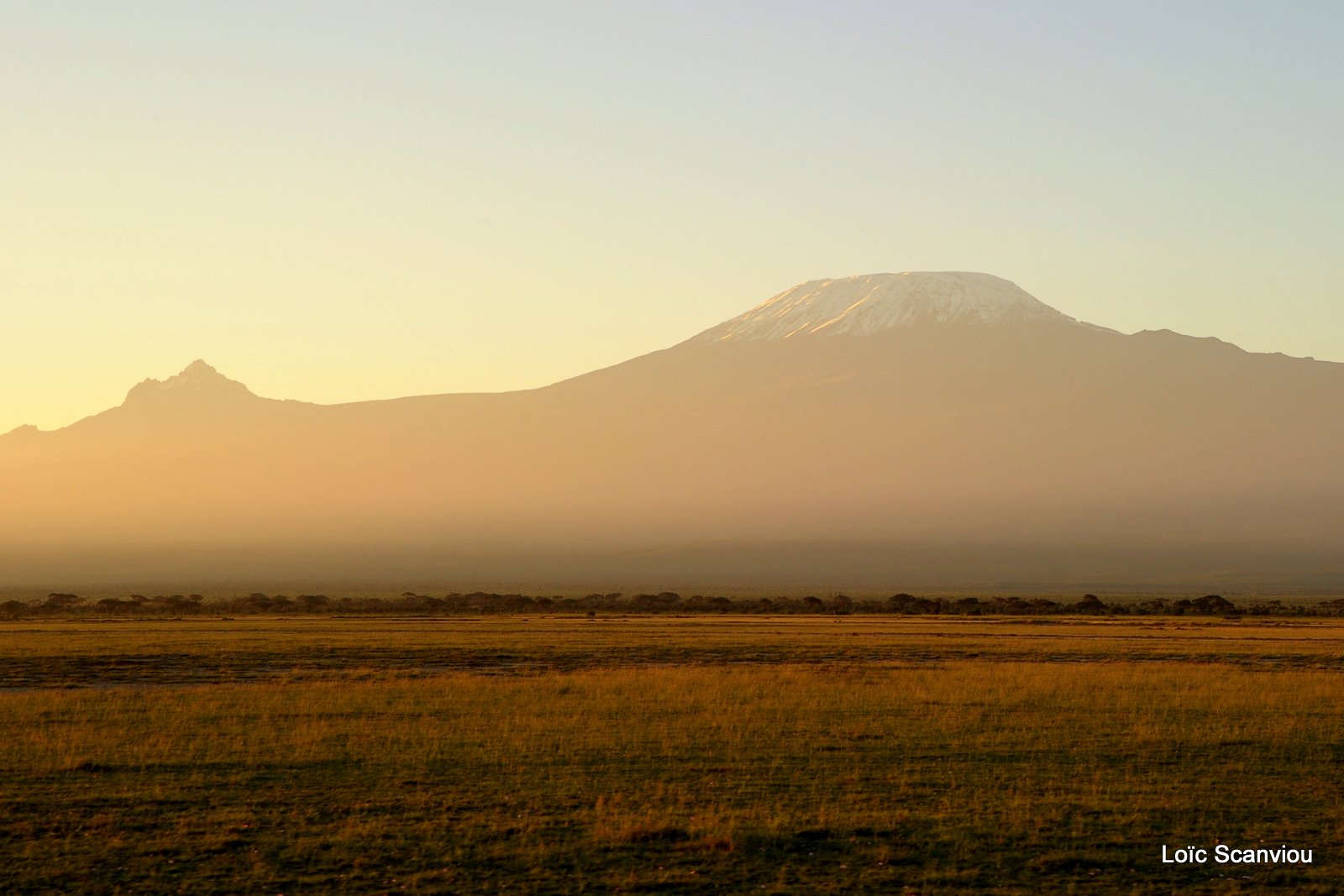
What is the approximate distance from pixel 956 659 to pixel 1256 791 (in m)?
22.2

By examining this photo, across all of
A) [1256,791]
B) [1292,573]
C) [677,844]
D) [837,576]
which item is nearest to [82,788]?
[677,844]

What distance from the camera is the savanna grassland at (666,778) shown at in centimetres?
1205

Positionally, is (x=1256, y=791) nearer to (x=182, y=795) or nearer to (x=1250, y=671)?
(x=182, y=795)

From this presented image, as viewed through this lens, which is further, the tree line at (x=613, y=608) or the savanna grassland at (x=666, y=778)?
the tree line at (x=613, y=608)

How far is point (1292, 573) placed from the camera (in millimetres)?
187125

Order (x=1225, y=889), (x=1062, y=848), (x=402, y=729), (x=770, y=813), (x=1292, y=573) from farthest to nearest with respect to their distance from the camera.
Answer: (x=1292, y=573) < (x=402, y=729) < (x=770, y=813) < (x=1062, y=848) < (x=1225, y=889)

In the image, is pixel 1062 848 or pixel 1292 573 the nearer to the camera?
pixel 1062 848

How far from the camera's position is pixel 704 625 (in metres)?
61.4

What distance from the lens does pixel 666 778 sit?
16.8m

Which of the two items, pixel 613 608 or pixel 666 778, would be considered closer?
pixel 666 778

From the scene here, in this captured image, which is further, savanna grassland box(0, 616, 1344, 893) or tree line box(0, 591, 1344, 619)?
tree line box(0, 591, 1344, 619)

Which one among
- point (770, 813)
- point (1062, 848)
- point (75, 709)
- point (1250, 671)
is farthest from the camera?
point (1250, 671)

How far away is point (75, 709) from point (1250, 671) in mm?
26722

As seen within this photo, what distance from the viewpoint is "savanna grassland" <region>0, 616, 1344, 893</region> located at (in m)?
12.1
